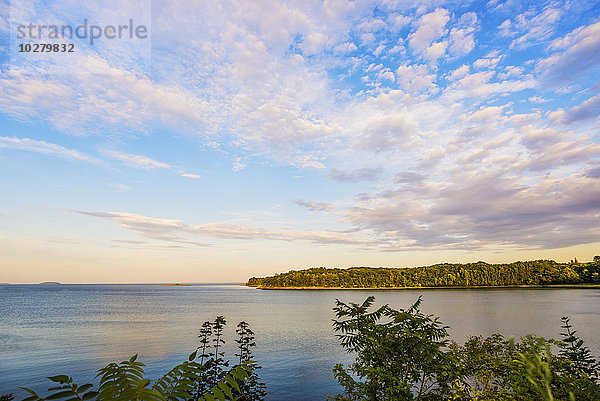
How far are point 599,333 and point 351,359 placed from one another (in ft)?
114

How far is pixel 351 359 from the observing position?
1339 inches

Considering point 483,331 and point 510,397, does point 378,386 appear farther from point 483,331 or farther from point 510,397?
point 483,331

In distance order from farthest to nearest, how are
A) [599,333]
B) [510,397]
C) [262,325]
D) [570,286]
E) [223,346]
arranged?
A: [570,286] → [262,325] → [599,333] → [223,346] → [510,397]

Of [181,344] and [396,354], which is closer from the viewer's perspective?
[396,354]

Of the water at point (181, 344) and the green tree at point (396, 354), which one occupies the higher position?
the green tree at point (396, 354)

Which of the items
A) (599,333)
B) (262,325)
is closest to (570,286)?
(599,333)

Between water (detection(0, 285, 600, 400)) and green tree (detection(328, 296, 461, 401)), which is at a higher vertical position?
green tree (detection(328, 296, 461, 401))

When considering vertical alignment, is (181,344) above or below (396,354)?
below

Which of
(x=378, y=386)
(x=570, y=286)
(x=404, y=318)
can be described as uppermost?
(x=404, y=318)

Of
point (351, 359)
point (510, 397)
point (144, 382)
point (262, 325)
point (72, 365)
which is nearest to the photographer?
point (144, 382)

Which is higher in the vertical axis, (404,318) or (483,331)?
(404,318)

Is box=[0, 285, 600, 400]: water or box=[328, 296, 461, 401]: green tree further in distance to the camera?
box=[0, 285, 600, 400]: water

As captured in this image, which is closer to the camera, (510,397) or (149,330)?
(510,397)

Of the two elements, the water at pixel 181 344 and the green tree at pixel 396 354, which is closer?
the green tree at pixel 396 354
